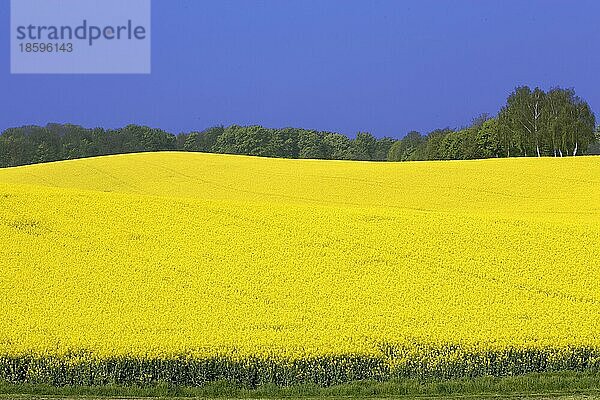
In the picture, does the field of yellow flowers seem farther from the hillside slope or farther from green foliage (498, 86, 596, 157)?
green foliage (498, 86, 596, 157)

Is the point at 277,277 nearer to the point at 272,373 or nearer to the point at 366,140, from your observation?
the point at 272,373

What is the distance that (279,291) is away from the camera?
41.5ft

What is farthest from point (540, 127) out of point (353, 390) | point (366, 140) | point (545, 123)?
point (353, 390)

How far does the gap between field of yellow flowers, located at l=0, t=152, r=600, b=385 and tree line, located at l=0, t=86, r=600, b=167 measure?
29.0 metres

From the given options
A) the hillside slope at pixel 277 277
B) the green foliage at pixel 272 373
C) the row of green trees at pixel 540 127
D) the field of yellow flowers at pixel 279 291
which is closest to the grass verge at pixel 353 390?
the green foliage at pixel 272 373

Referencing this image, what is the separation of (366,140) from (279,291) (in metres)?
67.5

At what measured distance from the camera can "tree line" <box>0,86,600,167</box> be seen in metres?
44.7

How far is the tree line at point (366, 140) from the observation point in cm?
4469

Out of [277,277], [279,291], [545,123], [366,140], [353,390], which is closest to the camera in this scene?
[353,390]

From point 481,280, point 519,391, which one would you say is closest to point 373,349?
point 519,391

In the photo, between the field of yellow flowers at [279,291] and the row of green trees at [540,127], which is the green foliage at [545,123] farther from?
the field of yellow flowers at [279,291]

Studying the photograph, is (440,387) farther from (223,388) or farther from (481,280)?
(481,280)

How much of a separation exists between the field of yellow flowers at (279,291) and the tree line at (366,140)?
28976 mm

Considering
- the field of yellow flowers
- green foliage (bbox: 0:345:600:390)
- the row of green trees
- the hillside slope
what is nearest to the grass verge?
green foliage (bbox: 0:345:600:390)
